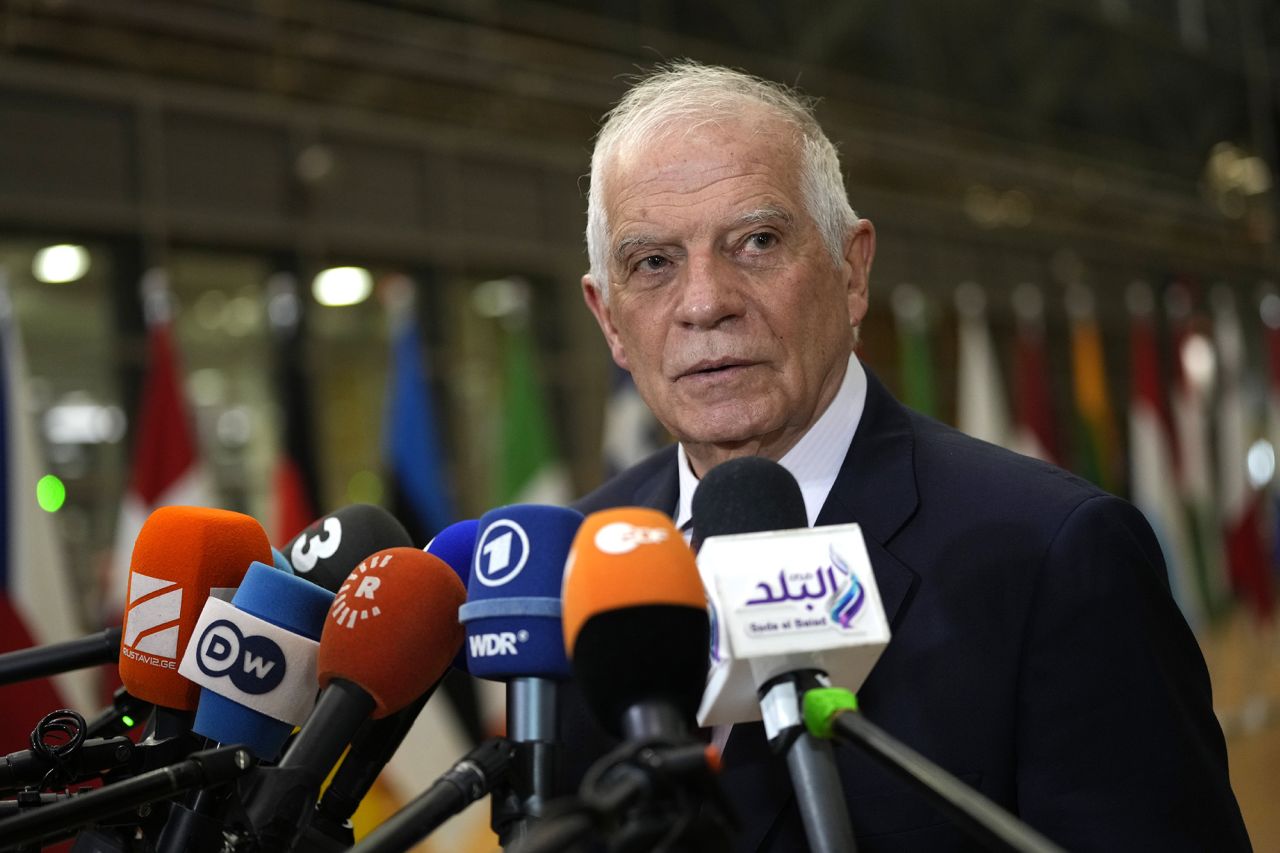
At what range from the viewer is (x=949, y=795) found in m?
0.88

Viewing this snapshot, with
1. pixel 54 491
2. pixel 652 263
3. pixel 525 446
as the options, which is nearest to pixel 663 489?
pixel 652 263

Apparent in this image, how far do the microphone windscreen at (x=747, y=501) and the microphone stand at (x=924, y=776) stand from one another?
18 centimetres

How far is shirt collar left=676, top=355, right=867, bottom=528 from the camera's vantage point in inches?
68.6

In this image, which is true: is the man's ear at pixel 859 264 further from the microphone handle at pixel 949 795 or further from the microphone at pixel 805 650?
the microphone handle at pixel 949 795

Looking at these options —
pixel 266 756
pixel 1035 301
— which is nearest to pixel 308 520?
pixel 266 756

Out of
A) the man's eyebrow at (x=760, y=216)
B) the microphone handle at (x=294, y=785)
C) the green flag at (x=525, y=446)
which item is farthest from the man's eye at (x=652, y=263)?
the green flag at (x=525, y=446)

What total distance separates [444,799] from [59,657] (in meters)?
0.61

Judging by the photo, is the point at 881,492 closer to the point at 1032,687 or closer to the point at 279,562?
the point at 1032,687

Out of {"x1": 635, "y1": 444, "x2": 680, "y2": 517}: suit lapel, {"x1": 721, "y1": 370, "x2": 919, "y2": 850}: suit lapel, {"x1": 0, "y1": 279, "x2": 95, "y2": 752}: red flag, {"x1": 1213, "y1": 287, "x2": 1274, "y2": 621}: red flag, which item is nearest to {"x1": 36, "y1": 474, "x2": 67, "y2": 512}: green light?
{"x1": 0, "y1": 279, "x2": 95, "y2": 752}: red flag

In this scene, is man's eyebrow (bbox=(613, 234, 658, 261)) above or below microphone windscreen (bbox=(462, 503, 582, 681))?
above

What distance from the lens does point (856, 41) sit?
12.5 meters

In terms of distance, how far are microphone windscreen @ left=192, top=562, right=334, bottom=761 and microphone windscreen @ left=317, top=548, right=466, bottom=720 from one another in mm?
70

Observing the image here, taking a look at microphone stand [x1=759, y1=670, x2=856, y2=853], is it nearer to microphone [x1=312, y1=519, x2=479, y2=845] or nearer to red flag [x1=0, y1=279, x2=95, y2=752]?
microphone [x1=312, y1=519, x2=479, y2=845]

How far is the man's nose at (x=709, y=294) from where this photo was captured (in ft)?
5.48
